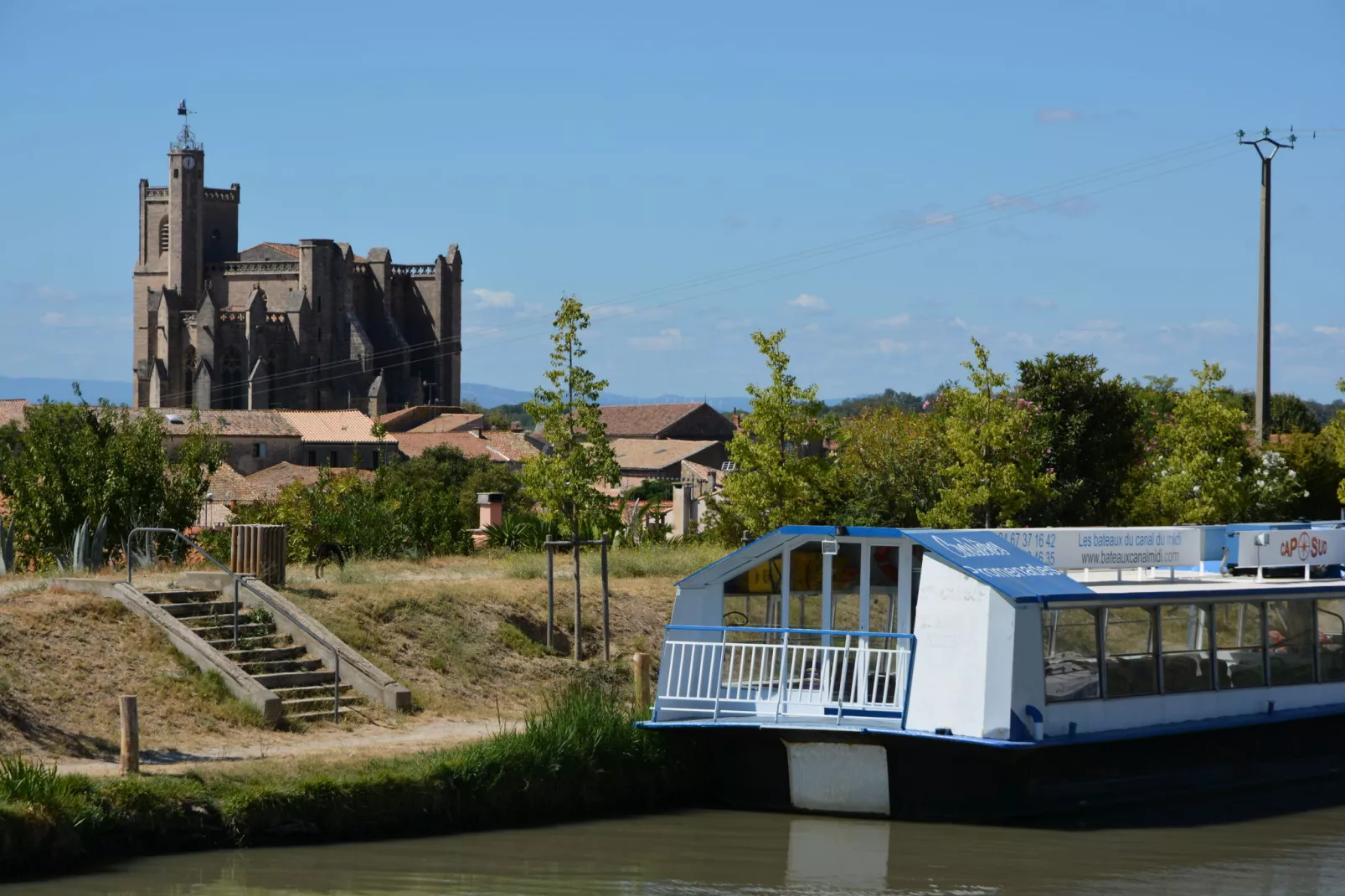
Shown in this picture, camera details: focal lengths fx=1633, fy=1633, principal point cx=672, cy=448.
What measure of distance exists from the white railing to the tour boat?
0.04 meters

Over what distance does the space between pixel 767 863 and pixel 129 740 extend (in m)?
6.09

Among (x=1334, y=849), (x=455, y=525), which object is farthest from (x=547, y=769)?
(x=455, y=525)

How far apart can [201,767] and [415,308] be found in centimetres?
15664

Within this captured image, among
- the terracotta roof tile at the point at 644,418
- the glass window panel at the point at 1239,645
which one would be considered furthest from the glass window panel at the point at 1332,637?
the terracotta roof tile at the point at 644,418

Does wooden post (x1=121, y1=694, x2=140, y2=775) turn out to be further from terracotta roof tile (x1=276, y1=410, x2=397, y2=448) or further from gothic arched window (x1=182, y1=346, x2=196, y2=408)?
gothic arched window (x1=182, y1=346, x2=196, y2=408)

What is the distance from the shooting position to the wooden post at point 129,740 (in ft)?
50.3

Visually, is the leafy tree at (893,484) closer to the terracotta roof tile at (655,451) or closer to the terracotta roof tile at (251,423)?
the terracotta roof tile at (655,451)

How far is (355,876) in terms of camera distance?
560 inches

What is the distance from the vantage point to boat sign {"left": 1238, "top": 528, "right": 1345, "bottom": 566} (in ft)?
67.7

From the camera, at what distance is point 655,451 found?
116 m

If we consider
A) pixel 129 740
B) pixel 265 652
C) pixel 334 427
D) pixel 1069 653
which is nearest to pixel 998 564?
pixel 1069 653

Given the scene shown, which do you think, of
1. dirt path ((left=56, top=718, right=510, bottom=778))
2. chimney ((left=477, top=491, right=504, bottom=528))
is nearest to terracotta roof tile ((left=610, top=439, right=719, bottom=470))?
chimney ((left=477, top=491, right=504, bottom=528))

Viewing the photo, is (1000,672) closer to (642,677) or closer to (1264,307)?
(642,677)

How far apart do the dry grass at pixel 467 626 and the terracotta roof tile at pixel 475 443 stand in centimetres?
7503
